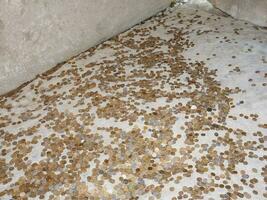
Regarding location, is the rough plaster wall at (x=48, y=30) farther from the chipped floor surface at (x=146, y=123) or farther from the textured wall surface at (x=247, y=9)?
the textured wall surface at (x=247, y=9)

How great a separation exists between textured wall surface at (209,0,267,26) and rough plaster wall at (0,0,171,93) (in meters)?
1.93

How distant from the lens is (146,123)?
4918 millimetres

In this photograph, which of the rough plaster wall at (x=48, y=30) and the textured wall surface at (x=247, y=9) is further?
the textured wall surface at (x=247, y=9)

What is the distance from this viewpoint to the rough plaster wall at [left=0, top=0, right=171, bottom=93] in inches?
222

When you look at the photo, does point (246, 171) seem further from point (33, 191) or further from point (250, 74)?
point (33, 191)

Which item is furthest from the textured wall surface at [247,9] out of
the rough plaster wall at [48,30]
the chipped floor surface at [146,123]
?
the rough plaster wall at [48,30]

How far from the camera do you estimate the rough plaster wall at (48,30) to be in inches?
222

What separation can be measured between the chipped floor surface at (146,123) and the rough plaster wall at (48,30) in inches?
8.9

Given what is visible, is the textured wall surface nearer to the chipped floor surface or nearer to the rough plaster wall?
the chipped floor surface

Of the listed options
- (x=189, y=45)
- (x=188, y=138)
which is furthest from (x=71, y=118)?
(x=189, y=45)

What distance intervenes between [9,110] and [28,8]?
5.30 feet

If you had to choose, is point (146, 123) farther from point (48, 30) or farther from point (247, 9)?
point (247, 9)

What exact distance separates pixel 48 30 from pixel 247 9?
3869 millimetres

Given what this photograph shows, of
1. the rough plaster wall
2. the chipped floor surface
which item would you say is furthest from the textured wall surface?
the rough plaster wall
